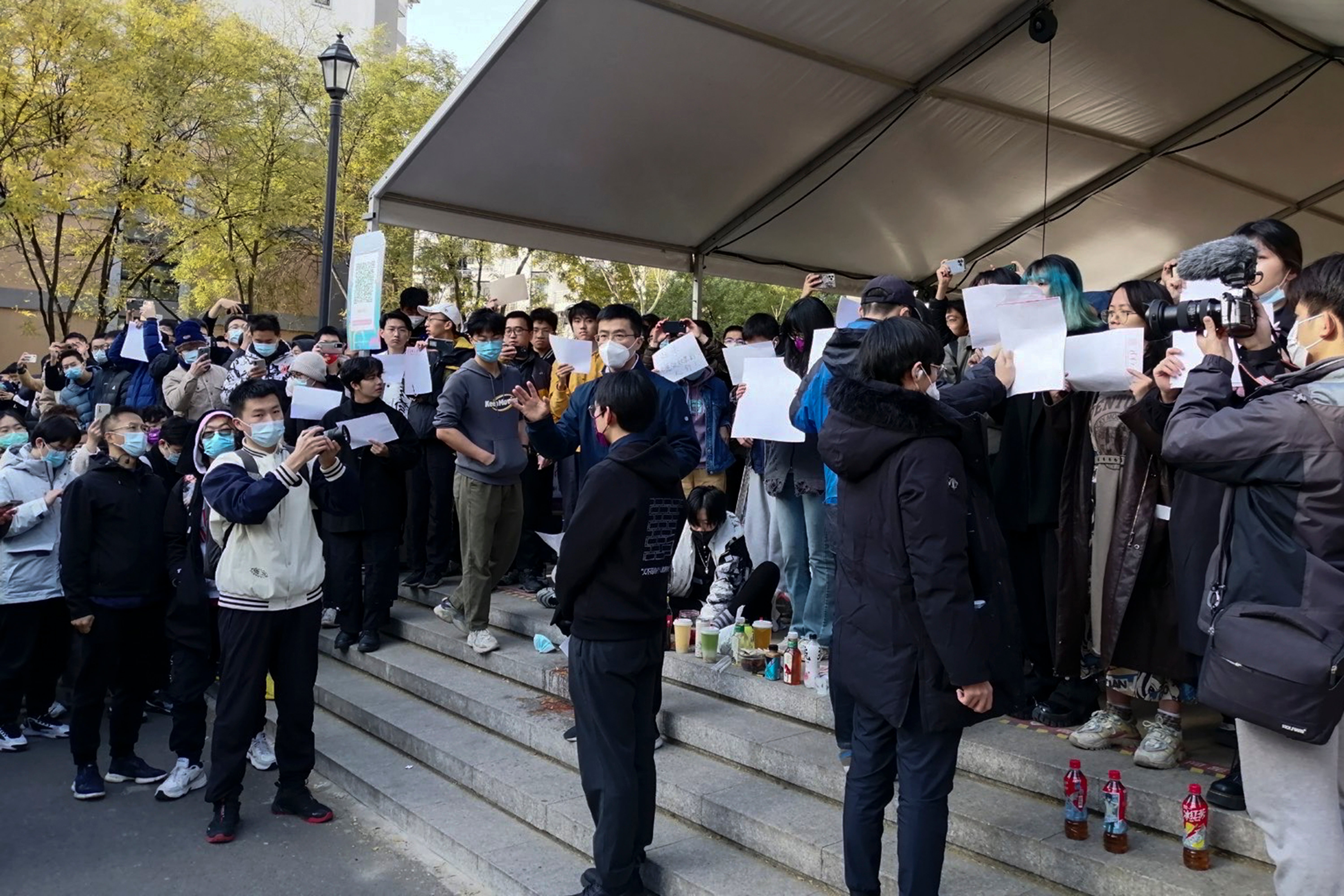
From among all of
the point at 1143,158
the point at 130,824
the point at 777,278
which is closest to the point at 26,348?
the point at 777,278

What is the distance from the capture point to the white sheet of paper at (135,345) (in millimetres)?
8312

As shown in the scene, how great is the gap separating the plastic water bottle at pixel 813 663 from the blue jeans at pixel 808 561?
93 millimetres

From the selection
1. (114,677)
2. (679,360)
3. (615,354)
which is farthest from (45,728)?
(679,360)

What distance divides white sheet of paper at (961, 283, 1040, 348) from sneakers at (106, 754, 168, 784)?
4807 millimetres

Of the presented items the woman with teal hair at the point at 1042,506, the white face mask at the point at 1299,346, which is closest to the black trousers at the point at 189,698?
the woman with teal hair at the point at 1042,506

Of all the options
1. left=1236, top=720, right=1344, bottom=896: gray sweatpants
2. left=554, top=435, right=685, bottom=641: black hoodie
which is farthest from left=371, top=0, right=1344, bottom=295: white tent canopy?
left=1236, top=720, right=1344, bottom=896: gray sweatpants

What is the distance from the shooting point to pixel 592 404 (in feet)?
16.9

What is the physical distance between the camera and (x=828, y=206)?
8.78m

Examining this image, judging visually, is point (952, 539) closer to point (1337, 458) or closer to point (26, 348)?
point (1337, 458)

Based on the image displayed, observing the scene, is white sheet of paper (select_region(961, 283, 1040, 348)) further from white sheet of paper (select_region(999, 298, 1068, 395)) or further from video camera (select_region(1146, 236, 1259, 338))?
video camera (select_region(1146, 236, 1259, 338))

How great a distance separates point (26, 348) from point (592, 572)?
24.6 metres

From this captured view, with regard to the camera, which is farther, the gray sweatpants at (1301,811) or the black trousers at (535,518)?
the black trousers at (535,518)

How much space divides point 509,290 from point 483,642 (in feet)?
10.0

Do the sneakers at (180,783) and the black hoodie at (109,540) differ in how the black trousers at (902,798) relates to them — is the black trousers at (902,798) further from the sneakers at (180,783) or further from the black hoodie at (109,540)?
the black hoodie at (109,540)
